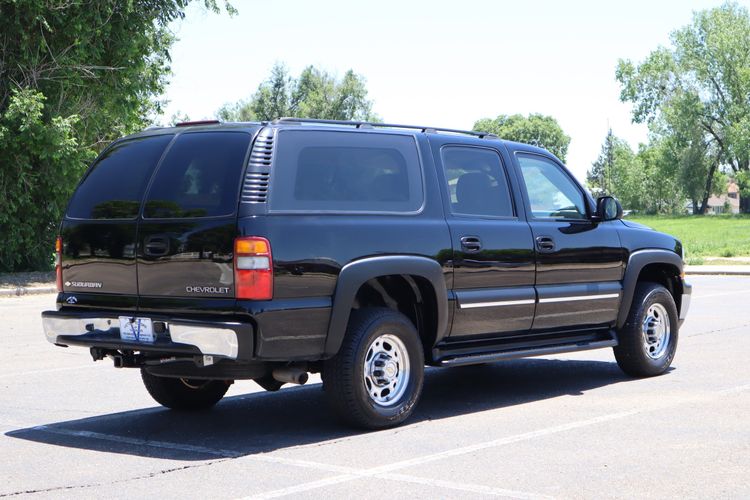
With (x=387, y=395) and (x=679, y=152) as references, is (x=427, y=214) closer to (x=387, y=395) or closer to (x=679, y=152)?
(x=387, y=395)

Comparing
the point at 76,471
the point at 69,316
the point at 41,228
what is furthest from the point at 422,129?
the point at 41,228

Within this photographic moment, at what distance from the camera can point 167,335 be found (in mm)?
6656

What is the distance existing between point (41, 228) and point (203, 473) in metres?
21.2

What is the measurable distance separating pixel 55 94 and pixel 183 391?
58.9 ft

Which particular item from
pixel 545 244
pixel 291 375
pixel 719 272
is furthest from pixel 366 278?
pixel 719 272

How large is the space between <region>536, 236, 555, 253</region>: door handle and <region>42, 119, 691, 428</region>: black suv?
0.02 metres

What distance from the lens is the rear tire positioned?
7.92 metres

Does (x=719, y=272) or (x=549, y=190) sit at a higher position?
(x=549, y=190)

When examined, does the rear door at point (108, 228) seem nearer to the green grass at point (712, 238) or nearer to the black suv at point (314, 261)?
the black suv at point (314, 261)

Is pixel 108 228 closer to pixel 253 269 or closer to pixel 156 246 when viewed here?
pixel 156 246

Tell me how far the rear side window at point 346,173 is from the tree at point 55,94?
16.6 meters

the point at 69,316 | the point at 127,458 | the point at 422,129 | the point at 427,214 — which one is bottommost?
the point at 127,458

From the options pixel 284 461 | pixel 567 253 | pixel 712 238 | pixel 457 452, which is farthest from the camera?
pixel 712 238

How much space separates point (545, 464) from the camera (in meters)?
6.01
